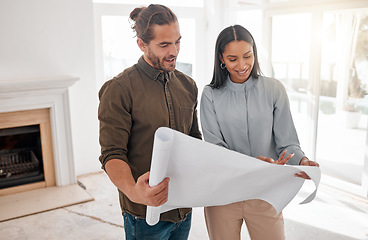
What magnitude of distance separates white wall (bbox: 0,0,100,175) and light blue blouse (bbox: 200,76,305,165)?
261cm

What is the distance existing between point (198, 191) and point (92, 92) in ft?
9.92

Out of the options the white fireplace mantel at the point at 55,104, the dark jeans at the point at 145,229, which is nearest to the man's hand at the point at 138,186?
the dark jeans at the point at 145,229

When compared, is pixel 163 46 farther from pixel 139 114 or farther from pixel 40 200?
pixel 40 200

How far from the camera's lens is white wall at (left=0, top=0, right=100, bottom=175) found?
3.47 metres

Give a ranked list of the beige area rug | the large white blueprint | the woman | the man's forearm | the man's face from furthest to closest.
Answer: the beige area rug < the woman < the man's face < the man's forearm < the large white blueprint

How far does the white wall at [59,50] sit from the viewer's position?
3.47 m

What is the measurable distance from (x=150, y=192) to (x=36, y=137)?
10.4ft

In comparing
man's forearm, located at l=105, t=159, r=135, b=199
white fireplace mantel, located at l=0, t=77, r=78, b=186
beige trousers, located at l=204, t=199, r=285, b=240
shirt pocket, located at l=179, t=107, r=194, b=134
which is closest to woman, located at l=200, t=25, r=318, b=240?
beige trousers, located at l=204, t=199, r=285, b=240

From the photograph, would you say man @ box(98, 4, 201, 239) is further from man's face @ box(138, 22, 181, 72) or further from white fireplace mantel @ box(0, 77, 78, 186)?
white fireplace mantel @ box(0, 77, 78, 186)

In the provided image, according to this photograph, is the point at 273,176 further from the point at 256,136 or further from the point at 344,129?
the point at 344,129

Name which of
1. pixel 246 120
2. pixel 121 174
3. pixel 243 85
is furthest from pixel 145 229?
pixel 243 85

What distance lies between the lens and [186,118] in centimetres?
142

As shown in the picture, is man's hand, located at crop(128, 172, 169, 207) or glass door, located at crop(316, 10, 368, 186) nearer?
man's hand, located at crop(128, 172, 169, 207)

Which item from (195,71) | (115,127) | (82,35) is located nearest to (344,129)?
(195,71)
